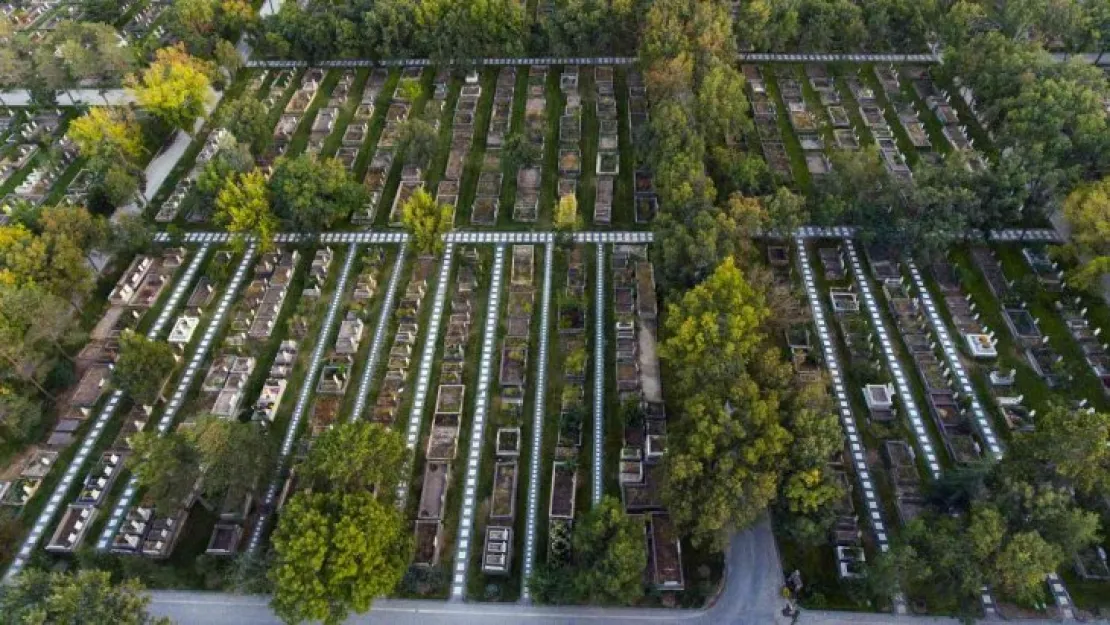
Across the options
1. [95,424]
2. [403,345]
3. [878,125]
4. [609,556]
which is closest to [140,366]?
[95,424]

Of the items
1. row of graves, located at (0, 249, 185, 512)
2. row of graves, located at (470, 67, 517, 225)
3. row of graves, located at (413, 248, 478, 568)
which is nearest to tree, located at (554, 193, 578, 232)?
row of graves, located at (470, 67, 517, 225)

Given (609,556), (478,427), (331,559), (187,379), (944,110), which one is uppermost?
(944,110)

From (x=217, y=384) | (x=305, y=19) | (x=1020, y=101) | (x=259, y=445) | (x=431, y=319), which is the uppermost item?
(x=305, y=19)

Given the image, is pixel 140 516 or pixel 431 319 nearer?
pixel 140 516

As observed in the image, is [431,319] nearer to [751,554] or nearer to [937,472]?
[751,554]

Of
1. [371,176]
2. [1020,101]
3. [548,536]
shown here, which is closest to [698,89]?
[1020,101]

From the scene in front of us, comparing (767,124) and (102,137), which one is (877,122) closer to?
(767,124)

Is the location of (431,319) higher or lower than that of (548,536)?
higher
